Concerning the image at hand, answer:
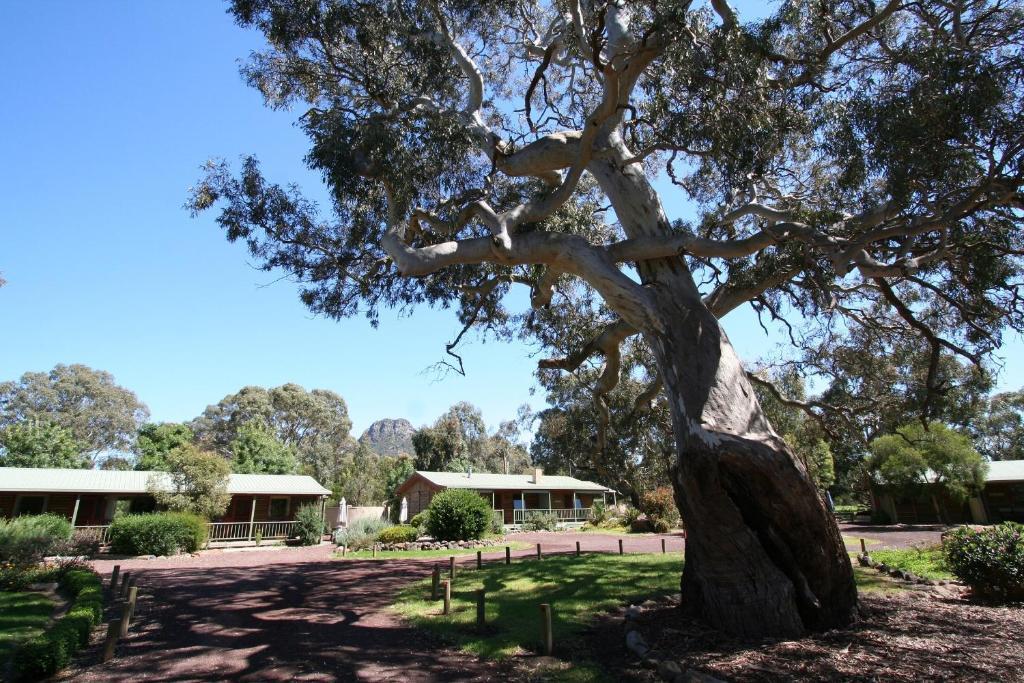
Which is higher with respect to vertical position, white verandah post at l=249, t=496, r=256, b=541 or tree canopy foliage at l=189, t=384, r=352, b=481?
tree canopy foliage at l=189, t=384, r=352, b=481

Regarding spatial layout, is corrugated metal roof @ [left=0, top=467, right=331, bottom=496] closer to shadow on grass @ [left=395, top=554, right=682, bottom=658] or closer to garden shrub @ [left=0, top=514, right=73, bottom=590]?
garden shrub @ [left=0, top=514, right=73, bottom=590]

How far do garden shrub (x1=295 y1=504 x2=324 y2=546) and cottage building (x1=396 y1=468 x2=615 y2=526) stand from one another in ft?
23.6

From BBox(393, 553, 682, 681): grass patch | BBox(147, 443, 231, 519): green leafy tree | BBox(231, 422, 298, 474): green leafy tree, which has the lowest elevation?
BBox(393, 553, 682, 681): grass patch

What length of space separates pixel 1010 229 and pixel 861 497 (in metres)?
37.0

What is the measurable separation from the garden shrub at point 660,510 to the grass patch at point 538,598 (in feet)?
41.6

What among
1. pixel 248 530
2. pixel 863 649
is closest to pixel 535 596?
pixel 863 649

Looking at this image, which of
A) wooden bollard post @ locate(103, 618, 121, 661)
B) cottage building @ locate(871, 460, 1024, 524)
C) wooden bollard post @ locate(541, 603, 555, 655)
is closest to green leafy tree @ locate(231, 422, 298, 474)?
wooden bollard post @ locate(103, 618, 121, 661)

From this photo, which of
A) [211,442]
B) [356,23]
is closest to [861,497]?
[356,23]

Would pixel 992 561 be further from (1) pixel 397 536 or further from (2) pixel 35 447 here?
(2) pixel 35 447

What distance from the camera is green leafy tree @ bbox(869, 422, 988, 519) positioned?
25.5 metres

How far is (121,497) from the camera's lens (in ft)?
86.2

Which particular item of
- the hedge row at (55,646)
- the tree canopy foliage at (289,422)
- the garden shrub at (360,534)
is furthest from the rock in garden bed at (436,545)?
the tree canopy foliage at (289,422)

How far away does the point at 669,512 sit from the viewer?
92.4ft

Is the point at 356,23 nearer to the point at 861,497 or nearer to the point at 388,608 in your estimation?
the point at 388,608
